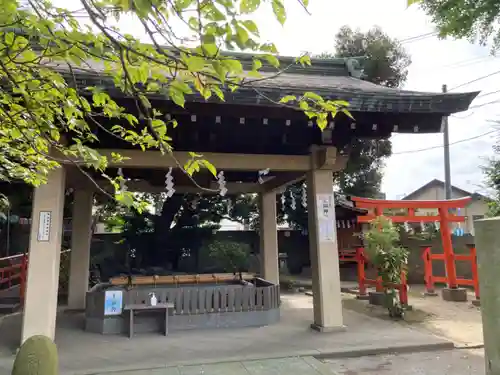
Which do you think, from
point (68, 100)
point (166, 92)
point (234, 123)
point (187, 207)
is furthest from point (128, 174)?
point (166, 92)

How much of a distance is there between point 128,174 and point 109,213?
27.3 ft

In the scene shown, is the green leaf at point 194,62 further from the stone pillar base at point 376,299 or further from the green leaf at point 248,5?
the stone pillar base at point 376,299

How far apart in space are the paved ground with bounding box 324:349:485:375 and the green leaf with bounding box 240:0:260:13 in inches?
158

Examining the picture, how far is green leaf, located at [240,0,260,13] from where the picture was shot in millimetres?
1860

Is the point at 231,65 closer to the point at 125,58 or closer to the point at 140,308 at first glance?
the point at 125,58

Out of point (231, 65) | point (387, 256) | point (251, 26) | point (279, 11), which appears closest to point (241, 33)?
point (251, 26)

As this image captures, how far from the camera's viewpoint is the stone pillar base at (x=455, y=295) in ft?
32.1

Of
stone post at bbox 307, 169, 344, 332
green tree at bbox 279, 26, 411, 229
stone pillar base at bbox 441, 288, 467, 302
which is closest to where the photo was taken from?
stone post at bbox 307, 169, 344, 332

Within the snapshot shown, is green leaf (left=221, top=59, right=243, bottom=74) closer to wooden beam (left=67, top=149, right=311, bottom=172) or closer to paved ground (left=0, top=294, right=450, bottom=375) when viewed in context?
wooden beam (left=67, top=149, right=311, bottom=172)

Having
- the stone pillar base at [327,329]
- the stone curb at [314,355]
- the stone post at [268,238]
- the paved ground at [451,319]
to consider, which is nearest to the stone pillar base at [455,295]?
the paved ground at [451,319]

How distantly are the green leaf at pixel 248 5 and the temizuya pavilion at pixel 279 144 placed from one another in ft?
7.18

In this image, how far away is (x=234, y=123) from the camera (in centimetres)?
566

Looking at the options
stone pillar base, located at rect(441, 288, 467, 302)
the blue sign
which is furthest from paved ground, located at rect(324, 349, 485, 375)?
stone pillar base, located at rect(441, 288, 467, 302)

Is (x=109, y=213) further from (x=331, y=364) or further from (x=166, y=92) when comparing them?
(x=166, y=92)
